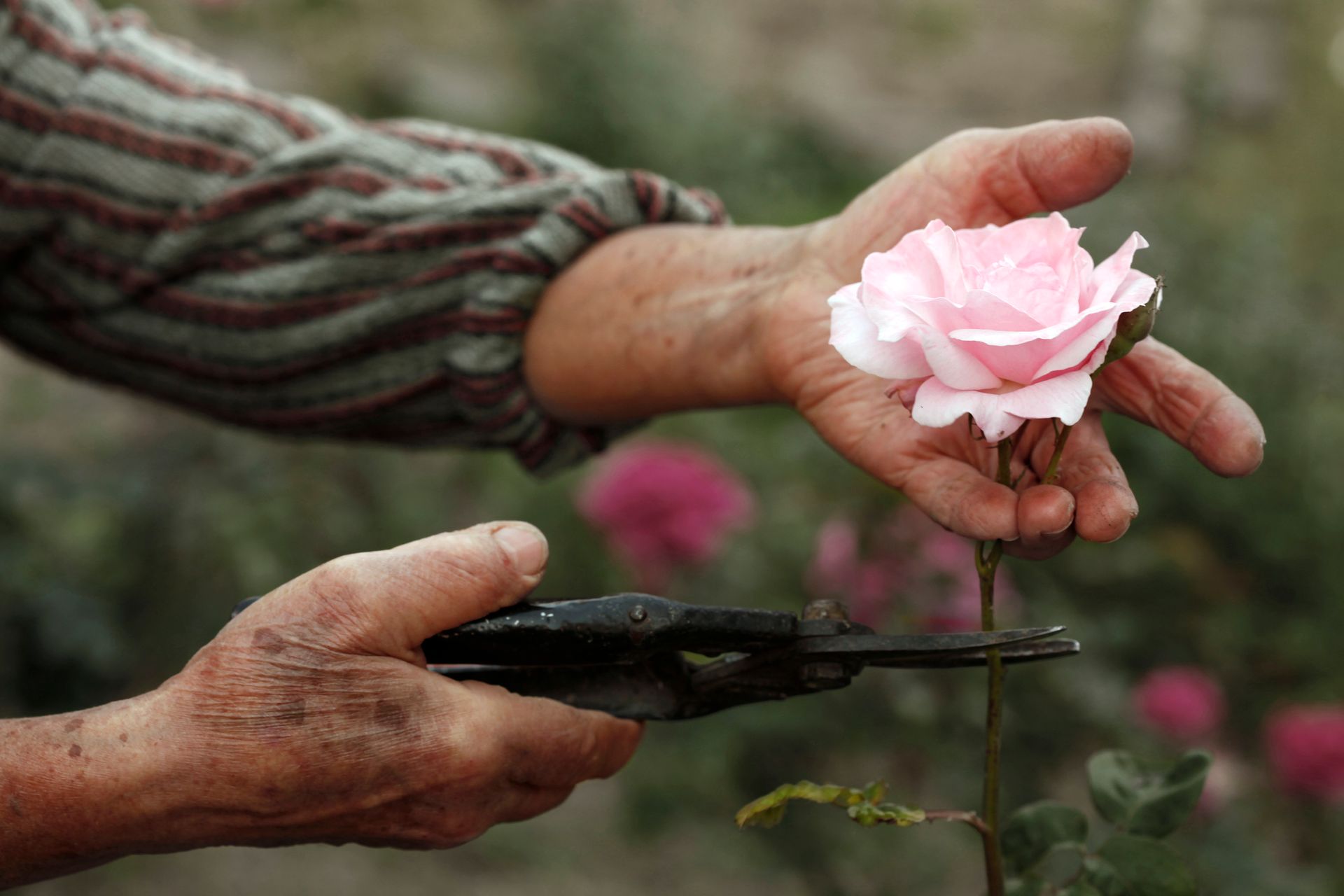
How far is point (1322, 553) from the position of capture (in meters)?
3.34

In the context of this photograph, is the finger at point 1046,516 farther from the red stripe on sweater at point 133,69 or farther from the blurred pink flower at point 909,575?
the red stripe on sweater at point 133,69

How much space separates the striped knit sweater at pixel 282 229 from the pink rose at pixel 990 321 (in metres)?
0.77

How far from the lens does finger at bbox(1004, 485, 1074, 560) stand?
1.14 metres

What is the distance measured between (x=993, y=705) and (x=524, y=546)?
0.50 m

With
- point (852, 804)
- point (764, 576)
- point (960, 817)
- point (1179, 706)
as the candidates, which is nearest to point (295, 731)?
point (852, 804)

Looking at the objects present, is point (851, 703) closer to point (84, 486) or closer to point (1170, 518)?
point (1170, 518)

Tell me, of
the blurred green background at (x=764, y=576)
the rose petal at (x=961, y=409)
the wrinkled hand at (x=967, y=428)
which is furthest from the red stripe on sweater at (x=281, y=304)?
the blurred green background at (x=764, y=576)

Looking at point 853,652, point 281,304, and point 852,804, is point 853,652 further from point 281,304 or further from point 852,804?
point 281,304

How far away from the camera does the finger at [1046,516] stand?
1.14 m

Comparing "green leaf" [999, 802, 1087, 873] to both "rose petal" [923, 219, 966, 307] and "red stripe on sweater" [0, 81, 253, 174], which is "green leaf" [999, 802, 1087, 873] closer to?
"rose petal" [923, 219, 966, 307]

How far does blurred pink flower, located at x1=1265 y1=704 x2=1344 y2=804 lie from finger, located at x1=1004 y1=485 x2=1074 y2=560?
1.78m

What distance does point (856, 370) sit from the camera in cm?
145

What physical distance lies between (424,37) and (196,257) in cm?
467

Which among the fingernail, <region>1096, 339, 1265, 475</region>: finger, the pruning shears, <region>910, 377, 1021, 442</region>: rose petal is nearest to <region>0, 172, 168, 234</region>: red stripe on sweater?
the pruning shears
